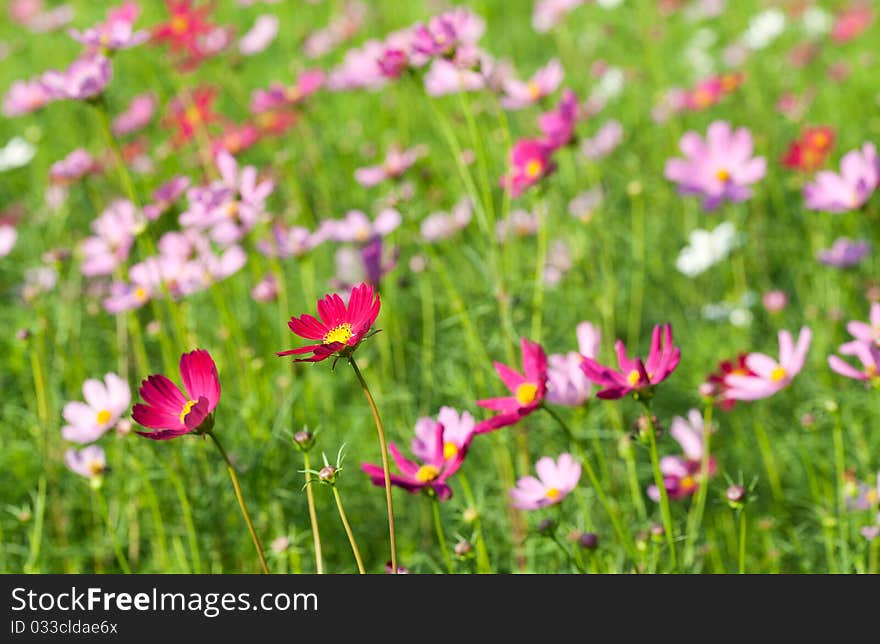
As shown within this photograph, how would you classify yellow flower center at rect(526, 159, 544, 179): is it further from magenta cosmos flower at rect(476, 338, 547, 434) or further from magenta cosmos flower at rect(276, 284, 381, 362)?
magenta cosmos flower at rect(276, 284, 381, 362)

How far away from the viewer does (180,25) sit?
5.74 ft

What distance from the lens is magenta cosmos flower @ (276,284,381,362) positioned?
623 millimetres

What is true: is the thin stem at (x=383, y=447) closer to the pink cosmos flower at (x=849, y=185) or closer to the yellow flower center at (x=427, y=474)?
the yellow flower center at (x=427, y=474)

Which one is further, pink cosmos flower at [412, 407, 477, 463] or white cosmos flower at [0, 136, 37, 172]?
white cosmos flower at [0, 136, 37, 172]

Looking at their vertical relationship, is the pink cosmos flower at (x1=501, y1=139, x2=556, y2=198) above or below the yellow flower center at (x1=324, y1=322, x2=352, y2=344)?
above

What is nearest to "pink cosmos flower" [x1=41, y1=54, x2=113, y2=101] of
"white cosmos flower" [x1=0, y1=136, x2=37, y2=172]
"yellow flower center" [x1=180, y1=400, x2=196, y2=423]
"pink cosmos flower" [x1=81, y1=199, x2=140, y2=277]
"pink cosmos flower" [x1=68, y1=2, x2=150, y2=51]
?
"pink cosmos flower" [x1=68, y1=2, x2=150, y2=51]

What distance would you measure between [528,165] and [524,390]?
1.32 feet

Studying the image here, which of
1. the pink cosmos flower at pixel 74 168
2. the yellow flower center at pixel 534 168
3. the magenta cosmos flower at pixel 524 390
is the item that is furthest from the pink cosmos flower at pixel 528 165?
the pink cosmos flower at pixel 74 168

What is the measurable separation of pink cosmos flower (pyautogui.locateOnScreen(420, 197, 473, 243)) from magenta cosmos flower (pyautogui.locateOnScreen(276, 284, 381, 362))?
938 millimetres

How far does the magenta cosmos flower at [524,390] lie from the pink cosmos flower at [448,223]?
0.79 meters

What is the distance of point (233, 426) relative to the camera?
1.22 metres

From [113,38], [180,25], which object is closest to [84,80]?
[113,38]
